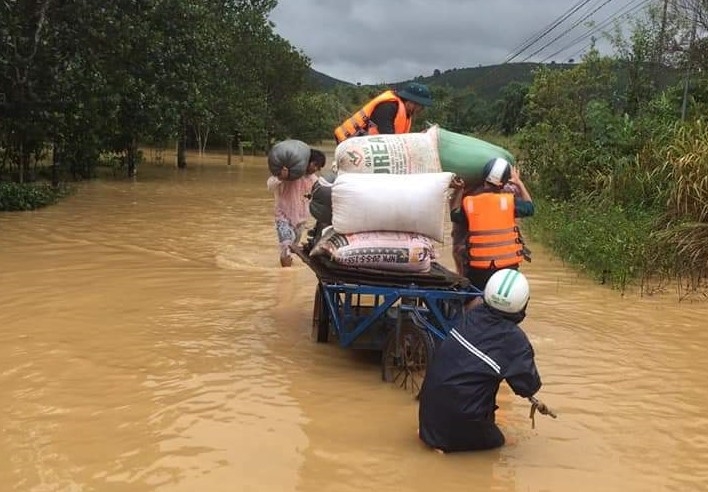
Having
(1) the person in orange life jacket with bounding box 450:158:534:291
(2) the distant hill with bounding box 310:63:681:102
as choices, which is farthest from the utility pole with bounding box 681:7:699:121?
(2) the distant hill with bounding box 310:63:681:102

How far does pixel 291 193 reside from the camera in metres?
8.48

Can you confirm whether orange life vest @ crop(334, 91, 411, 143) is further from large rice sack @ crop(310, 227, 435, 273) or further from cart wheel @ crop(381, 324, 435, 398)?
cart wheel @ crop(381, 324, 435, 398)

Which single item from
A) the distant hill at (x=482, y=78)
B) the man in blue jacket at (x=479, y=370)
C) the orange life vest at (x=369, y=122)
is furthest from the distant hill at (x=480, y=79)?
the man in blue jacket at (x=479, y=370)

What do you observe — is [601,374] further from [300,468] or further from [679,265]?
[679,265]

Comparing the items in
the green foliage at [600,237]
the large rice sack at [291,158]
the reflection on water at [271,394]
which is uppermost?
the large rice sack at [291,158]

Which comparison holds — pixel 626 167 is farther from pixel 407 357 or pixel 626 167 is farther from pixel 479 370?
pixel 479 370

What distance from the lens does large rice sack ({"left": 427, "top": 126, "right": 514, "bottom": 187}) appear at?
5902 millimetres

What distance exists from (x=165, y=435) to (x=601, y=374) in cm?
339

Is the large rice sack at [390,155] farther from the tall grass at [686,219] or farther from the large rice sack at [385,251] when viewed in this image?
the tall grass at [686,219]

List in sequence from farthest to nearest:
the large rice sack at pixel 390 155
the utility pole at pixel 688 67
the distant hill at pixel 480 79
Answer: the distant hill at pixel 480 79 → the utility pole at pixel 688 67 → the large rice sack at pixel 390 155

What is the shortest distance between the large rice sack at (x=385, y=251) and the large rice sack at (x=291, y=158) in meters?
1.68

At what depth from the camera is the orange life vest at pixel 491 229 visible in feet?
18.8

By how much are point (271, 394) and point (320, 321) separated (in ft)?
4.27

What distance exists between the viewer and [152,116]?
68.5 ft
